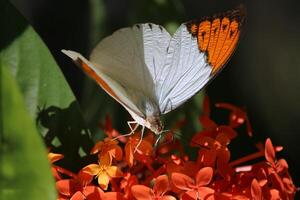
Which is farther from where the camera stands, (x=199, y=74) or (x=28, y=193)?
(x=199, y=74)

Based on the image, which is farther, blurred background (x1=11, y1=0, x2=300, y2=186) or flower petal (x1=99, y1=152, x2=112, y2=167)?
blurred background (x1=11, y1=0, x2=300, y2=186)

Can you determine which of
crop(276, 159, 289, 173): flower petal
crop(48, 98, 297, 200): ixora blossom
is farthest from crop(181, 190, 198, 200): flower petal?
crop(276, 159, 289, 173): flower petal

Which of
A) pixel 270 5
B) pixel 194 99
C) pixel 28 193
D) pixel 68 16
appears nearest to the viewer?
pixel 28 193

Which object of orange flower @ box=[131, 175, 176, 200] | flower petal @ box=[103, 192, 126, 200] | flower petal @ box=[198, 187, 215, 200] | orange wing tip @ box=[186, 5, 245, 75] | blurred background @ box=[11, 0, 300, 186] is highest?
orange wing tip @ box=[186, 5, 245, 75]

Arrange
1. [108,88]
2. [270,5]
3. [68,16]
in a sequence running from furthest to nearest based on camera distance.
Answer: [270,5], [68,16], [108,88]

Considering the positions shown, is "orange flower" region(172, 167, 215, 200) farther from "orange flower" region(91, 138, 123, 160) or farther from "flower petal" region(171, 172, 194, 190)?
"orange flower" region(91, 138, 123, 160)

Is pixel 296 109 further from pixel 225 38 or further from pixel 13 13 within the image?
pixel 13 13

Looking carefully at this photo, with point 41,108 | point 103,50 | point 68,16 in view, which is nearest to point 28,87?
point 41,108

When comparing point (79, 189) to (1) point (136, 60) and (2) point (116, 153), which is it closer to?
(2) point (116, 153)


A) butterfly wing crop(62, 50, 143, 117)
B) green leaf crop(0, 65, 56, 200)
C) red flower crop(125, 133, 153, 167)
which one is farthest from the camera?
red flower crop(125, 133, 153, 167)
